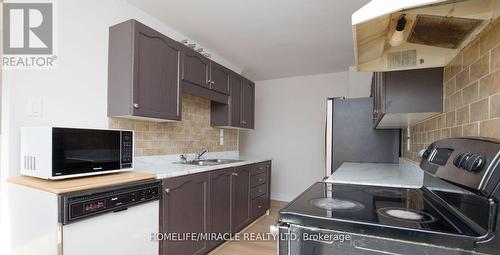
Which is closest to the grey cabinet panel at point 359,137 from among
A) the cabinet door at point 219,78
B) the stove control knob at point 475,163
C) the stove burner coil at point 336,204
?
the cabinet door at point 219,78

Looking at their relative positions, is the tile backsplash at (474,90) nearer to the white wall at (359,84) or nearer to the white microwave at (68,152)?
the white microwave at (68,152)

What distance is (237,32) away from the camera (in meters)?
2.58

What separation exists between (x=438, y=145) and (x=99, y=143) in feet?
5.93

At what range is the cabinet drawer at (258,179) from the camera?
124 inches

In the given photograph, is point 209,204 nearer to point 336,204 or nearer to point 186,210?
point 186,210

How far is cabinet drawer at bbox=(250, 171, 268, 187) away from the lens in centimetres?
314


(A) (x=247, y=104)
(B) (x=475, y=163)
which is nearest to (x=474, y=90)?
(B) (x=475, y=163)

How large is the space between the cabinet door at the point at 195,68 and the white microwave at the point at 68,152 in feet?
2.91

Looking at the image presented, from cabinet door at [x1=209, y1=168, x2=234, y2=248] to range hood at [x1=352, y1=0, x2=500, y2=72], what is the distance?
1.69 meters

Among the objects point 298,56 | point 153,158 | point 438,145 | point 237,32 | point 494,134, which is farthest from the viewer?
point 298,56

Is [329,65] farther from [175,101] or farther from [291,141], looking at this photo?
[175,101]

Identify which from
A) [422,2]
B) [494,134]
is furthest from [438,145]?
[422,2]

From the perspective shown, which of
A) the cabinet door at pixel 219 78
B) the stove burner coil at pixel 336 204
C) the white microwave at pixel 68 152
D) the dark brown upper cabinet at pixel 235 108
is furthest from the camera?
the dark brown upper cabinet at pixel 235 108

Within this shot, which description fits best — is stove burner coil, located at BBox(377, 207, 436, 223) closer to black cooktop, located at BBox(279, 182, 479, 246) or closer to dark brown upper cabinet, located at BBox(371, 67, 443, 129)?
black cooktop, located at BBox(279, 182, 479, 246)
